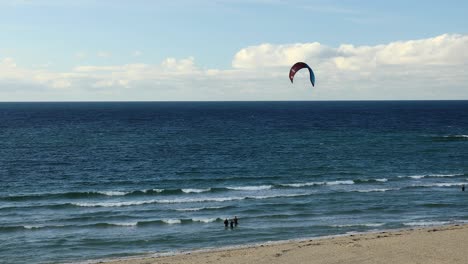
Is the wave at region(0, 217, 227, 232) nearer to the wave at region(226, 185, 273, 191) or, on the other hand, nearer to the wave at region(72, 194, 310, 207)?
the wave at region(72, 194, 310, 207)

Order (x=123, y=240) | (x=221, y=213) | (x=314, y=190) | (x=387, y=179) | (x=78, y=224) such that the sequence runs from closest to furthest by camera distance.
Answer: (x=123, y=240), (x=78, y=224), (x=221, y=213), (x=314, y=190), (x=387, y=179)

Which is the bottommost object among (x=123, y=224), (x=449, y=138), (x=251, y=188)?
(x=123, y=224)

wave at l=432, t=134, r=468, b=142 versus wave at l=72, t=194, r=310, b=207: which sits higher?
wave at l=432, t=134, r=468, b=142

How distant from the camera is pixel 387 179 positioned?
5538 centimetres

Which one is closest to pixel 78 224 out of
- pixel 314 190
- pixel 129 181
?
pixel 129 181

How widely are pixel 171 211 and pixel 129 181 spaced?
1436 cm

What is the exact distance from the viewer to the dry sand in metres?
28.5

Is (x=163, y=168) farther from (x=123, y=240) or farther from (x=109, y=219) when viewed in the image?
(x=123, y=240)

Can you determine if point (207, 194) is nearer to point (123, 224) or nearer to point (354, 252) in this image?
point (123, 224)

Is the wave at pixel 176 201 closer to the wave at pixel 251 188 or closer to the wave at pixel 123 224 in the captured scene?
the wave at pixel 251 188

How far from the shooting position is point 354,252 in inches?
1171

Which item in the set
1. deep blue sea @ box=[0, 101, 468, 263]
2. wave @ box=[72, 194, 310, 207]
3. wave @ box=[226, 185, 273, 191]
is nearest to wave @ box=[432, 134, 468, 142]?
deep blue sea @ box=[0, 101, 468, 263]

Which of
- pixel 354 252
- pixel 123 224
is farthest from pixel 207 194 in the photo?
pixel 354 252

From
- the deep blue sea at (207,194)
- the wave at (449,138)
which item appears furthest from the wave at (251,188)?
the wave at (449,138)
